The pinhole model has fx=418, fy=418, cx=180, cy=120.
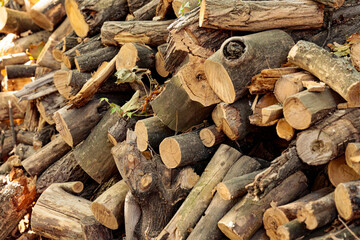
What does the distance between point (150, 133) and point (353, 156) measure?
6.04ft

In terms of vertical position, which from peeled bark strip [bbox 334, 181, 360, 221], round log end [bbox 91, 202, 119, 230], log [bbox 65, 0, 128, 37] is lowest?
round log end [bbox 91, 202, 119, 230]

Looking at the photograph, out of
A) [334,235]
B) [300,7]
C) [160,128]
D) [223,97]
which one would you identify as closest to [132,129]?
[160,128]

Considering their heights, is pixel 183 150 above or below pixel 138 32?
below

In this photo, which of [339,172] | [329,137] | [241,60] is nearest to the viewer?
[329,137]

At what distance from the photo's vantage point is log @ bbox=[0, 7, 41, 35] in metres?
7.60

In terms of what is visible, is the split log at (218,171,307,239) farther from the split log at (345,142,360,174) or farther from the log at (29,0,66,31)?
the log at (29,0,66,31)

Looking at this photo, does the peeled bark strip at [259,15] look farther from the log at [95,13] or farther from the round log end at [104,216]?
the log at [95,13]

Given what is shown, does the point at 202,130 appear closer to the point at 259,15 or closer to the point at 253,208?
the point at 253,208

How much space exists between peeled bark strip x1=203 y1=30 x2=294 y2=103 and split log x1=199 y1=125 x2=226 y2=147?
0.32 meters

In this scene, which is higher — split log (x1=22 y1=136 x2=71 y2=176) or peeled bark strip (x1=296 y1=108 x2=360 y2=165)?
peeled bark strip (x1=296 y1=108 x2=360 y2=165)

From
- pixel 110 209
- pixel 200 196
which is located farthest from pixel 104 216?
pixel 200 196

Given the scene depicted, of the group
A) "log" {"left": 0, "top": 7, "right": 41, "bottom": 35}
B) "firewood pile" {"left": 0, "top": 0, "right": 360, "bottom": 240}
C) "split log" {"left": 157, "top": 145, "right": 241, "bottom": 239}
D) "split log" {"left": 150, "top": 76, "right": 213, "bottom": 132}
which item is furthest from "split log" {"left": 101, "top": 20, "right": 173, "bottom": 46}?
"log" {"left": 0, "top": 7, "right": 41, "bottom": 35}

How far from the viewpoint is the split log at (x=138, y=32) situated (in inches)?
191

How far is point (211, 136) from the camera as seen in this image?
3.70 metres
